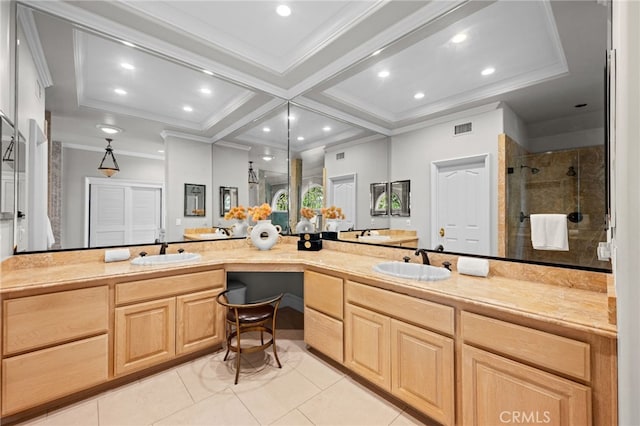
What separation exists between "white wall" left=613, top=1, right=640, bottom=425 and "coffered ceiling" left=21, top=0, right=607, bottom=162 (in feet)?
3.28

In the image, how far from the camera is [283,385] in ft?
6.35

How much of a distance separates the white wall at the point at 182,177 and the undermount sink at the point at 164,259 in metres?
0.22

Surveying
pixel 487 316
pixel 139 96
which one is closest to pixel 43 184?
pixel 139 96

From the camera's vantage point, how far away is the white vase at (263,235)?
9.50 ft

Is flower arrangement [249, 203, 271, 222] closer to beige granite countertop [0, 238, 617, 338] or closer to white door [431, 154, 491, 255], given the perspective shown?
beige granite countertop [0, 238, 617, 338]

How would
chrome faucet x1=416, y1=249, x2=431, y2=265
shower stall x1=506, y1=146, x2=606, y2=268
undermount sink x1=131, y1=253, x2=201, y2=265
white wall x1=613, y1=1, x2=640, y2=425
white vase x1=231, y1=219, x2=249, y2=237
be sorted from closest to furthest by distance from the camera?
1. white wall x1=613, y1=1, x2=640, y2=425
2. shower stall x1=506, y1=146, x2=606, y2=268
3. chrome faucet x1=416, y1=249, x2=431, y2=265
4. undermount sink x1=131, y1=253, x2=201, y2=265
5. white vase x1=231, y1=219, x2=249, y2=237

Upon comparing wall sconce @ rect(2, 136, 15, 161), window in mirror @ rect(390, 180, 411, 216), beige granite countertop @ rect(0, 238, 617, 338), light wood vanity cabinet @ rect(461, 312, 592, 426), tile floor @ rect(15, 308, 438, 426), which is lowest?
tile floor @ rect(15, 308, 438, 426)

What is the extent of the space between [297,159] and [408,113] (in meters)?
1.55

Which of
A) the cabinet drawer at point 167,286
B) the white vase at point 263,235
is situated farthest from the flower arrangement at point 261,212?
the cabinet drawer at point 167,286

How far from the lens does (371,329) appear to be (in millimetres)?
1787

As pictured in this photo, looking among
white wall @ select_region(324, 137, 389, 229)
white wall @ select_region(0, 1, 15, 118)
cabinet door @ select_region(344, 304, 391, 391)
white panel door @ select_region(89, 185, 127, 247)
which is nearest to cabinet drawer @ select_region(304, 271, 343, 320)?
cabinet door @ select_region(344, 304, 391, 391)

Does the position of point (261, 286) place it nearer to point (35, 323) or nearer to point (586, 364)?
point (35, 323)

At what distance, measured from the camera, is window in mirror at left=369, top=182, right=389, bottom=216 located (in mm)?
2432

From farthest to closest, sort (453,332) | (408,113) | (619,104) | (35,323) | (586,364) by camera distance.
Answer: (408,113) < (35,323) < (453,332) < (586,364) < (619,104)
